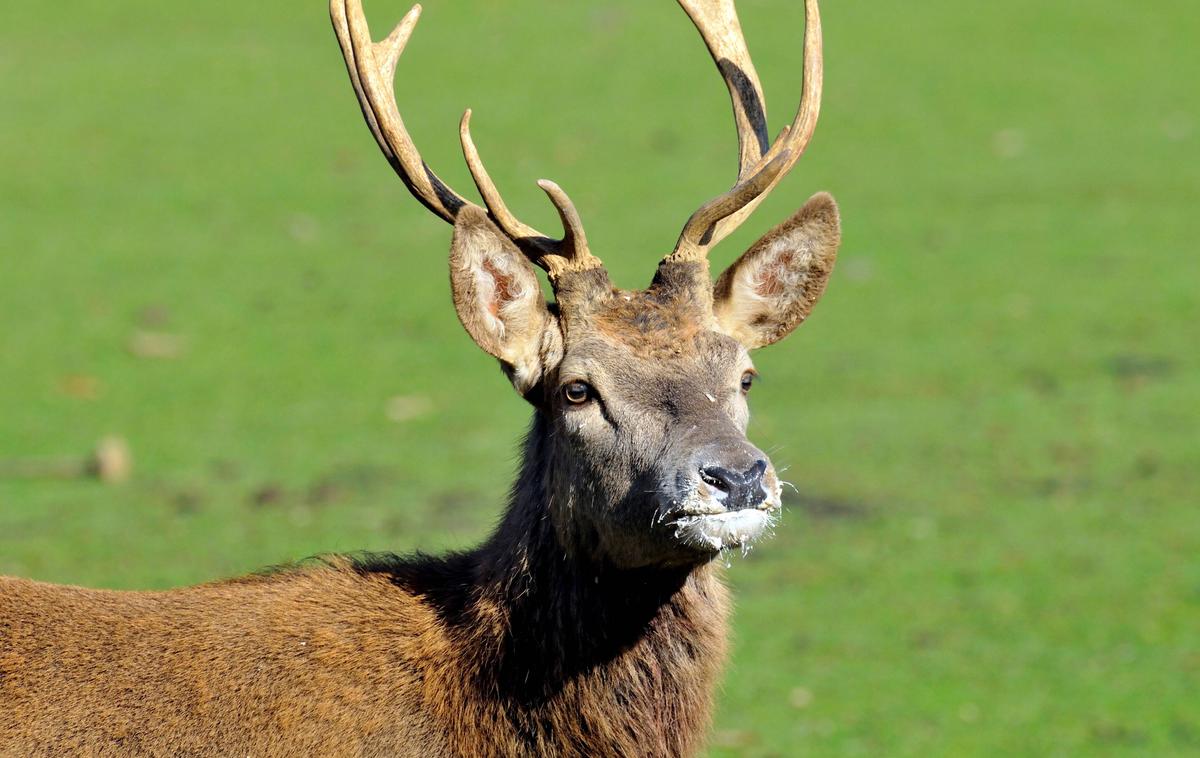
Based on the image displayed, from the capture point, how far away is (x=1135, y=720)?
314 inches

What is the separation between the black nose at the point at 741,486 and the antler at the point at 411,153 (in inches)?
38.3

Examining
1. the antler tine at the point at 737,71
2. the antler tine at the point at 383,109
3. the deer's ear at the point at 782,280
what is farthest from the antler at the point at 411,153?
the antler tine at the point at 737,71

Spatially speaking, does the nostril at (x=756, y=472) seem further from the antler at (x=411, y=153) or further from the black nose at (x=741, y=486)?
the antler at (x=411, y=153)

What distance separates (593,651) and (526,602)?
241mm

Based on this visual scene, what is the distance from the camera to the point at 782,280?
546 centimetres

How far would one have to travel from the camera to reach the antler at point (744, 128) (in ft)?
17.0

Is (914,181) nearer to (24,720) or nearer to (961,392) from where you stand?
(961,392)

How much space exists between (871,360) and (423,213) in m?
5.40

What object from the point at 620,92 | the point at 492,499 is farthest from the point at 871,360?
the point at 620,92

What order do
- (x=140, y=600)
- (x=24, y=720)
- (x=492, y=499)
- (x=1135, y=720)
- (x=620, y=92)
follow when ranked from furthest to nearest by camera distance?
1. (x=620, y=92)
2. (x=492, y=499)
3. (x=1135, y=720)
4. (x=140, y=600)
5. (x=24, y=720)

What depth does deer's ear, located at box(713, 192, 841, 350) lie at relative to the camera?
538 cm

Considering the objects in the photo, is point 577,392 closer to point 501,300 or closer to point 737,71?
point 501,300

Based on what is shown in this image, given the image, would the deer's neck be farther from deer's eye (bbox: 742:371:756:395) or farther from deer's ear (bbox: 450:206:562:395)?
deer's eye (bbox: 742:371:756:395)

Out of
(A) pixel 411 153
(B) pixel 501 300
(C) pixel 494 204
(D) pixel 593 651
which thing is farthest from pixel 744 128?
(D) pixel 593 651
